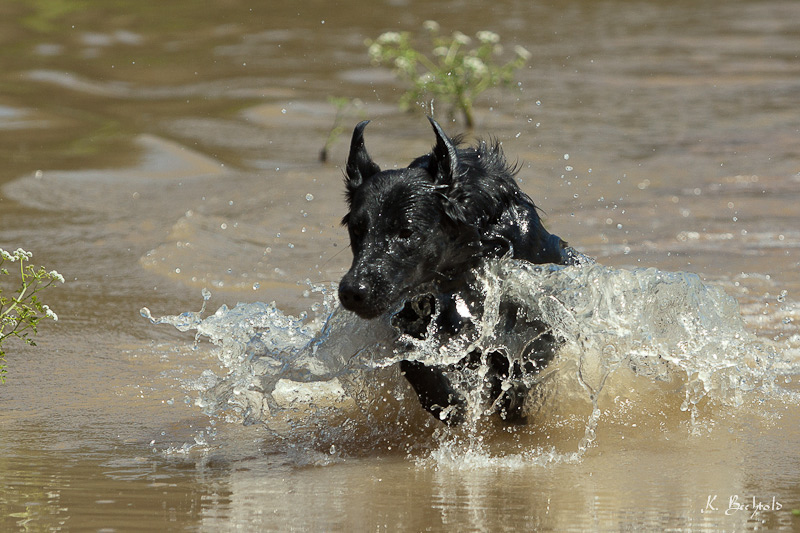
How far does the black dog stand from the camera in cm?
478

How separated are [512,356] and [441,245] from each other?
678mm

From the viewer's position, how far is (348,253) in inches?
359

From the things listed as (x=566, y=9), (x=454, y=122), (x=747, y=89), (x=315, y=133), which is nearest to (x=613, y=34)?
(x=566, y=9)

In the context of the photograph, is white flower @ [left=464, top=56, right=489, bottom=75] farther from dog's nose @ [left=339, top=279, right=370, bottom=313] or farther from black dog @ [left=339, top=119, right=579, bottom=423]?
dog's nose @ [left=339, top=279, right=370, bottom=313]

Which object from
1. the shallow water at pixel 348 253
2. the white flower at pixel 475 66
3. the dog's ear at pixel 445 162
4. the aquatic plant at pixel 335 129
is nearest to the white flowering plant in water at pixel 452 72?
the white flower at pixel 475 66

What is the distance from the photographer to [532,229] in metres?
5.29

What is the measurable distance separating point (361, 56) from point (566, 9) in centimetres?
533

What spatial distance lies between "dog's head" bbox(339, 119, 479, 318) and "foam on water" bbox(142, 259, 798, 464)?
258 mm

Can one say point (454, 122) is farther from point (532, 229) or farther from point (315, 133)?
point (532, 229)

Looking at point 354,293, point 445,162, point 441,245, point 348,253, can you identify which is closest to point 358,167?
point 445,162

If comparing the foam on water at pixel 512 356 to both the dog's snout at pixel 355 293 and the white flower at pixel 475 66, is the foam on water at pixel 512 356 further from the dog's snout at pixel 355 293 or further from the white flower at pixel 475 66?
the white flower at pixel 475 66

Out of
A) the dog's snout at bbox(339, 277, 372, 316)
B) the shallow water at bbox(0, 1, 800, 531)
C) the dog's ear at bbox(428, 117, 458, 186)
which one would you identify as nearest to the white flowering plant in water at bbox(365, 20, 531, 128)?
the shallow water at bbox(0, 1, 800, 531)

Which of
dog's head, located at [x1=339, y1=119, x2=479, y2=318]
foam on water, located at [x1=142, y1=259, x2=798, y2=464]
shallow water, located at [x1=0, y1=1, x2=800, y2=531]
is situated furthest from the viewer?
foam on water, located at [x1=142, y1=259, x2=798, y2=464]

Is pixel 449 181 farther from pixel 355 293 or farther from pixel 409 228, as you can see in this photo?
pixel 355 293
